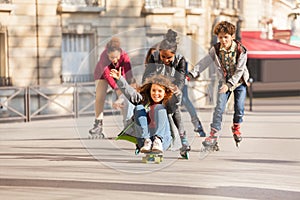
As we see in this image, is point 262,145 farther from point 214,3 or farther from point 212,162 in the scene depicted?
point 214,3

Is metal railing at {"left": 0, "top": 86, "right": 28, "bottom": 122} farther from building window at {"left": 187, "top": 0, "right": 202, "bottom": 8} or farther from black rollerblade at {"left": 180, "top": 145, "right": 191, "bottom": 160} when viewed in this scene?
black rollerblade at {"left": 180, "top": 145, "right": 191, "bottom": 160}

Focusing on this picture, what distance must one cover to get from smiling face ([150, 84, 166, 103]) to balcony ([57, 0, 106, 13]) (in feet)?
36.0

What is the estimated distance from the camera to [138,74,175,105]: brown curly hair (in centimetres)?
931

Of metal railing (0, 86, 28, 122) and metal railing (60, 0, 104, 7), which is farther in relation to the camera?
metal railing (60, 0, 104, 7)

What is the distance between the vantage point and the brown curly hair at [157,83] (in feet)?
30.6

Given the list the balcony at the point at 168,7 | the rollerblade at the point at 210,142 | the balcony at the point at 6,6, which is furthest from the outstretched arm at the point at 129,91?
the balcony at the point at 168,7

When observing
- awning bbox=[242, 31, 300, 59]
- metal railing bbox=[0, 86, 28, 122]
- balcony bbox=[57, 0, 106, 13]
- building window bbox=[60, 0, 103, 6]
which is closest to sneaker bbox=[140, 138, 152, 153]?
metal railing bbox=[0, 86, 28, 122]

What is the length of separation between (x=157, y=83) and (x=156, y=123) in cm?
46

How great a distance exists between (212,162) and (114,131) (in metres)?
3.48

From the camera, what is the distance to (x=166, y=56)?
10031 mm

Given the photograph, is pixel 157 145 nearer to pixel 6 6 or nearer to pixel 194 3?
pixel 6 6

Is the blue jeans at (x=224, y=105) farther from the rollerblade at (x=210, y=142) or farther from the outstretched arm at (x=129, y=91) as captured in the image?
the outstretched arm at (x=129, y=91)

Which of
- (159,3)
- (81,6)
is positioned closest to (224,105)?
(81,6)

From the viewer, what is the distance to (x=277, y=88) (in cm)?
2928
